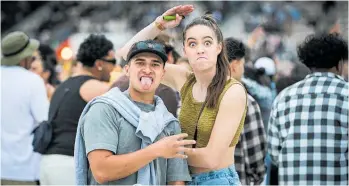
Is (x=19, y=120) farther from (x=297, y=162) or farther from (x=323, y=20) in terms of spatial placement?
(x=323, y=20)

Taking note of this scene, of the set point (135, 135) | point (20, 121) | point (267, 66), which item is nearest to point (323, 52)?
point (135, 135)

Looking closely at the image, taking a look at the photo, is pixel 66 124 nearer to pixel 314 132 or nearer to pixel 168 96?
pixel 168 96

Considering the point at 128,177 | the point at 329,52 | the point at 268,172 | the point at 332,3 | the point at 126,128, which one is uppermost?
the point at 332,3

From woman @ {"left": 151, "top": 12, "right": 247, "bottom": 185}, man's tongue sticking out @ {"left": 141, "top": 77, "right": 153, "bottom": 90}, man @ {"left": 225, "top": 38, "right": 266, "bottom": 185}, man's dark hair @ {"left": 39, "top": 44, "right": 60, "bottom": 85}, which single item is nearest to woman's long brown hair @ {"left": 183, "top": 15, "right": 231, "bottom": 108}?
woman @ {"left": 151, "top": 12, "right": 247, "bottom": 185}

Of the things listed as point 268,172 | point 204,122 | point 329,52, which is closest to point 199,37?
point 204,122

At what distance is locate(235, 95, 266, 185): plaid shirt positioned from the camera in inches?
217

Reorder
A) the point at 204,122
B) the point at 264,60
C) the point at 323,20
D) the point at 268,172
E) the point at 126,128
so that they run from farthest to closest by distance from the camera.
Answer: the point at 323,20, the point at 264,60, the point at 268,172, the point at 204,122, the point at 126,128

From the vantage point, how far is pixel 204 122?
374cm

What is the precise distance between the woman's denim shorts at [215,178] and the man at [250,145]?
1.72m

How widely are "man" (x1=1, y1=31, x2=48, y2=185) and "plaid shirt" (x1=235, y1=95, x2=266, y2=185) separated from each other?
1.62 meters

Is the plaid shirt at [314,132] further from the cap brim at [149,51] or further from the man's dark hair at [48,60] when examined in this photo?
the man's dark hair at [48,60]

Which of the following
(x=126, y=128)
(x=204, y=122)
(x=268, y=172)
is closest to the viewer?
(x=126, y=128)

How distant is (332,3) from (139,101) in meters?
21.9

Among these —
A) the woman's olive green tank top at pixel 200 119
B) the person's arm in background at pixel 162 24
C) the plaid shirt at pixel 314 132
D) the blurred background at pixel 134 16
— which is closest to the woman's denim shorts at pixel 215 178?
the woman's olive green tank top at pixel 200 119
